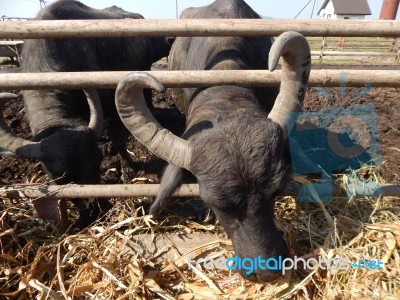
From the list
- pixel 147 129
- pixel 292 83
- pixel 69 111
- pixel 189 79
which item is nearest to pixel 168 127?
pixel 69 111

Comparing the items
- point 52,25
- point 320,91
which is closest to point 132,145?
point 52,25

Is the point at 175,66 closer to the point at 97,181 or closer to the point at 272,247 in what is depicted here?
the point at 97,181

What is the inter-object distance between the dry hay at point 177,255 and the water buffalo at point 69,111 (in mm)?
408

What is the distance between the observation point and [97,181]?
3.62 metres

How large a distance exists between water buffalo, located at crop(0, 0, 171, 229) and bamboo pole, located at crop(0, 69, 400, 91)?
662mm

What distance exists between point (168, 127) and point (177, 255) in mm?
3375

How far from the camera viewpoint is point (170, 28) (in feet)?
9.08

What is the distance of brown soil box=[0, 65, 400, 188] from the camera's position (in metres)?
4.50

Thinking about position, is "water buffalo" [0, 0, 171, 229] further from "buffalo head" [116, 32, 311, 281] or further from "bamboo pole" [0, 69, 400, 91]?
"buffalo head" [116, 32, 311, 281]

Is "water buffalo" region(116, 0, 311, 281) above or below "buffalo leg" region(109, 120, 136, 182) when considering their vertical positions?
above

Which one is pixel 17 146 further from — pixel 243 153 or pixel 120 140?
pixel 243 153

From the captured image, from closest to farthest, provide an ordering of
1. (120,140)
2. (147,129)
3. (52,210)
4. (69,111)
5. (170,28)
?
(147,129)
(170,28)
(52,210)
(69,111)
(120,140)

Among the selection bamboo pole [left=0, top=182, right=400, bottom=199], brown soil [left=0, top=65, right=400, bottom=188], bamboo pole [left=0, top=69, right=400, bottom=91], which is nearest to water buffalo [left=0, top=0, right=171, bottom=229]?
bamboo pole [left=0, top=182, right=400, bottom=199]

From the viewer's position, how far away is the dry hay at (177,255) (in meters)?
2.55
